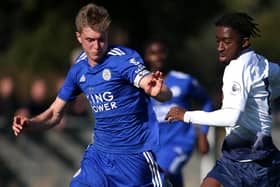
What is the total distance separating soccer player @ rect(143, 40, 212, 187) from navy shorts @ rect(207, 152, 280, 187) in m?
2.95

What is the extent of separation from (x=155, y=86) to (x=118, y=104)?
66 centimetres

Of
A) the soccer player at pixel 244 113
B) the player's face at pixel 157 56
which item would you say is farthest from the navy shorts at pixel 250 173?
the player's face at pixel 157 56

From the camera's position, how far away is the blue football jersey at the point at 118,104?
854cm

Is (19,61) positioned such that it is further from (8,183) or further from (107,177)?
(107,177)

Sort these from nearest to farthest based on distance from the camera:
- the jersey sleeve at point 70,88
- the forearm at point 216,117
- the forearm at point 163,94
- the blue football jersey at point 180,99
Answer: the forearm at point 216,117 → the forearm at point 163,94 → the jersey sleeve at point 70,88 → the blue football jersey at point 180,99

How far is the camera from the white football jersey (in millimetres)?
7977

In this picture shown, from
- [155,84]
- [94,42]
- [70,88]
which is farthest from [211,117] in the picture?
[70,88]

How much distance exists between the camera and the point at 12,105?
1465 cm

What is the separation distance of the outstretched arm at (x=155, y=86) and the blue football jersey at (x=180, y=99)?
314 centimetres

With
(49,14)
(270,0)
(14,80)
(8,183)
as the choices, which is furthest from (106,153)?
(270,0)

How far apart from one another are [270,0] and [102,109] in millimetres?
22393

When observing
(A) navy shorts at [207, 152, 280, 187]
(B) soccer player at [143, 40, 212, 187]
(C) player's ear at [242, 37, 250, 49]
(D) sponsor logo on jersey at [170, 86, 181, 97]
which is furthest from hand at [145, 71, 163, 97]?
(D) sponsor logo on jersey at [170, 86, 181, 97]

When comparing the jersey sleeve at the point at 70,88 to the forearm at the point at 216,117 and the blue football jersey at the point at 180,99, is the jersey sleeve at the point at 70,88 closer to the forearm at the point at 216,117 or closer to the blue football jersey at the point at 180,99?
the forearm at the point at 216,117

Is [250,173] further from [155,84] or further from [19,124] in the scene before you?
[19,124]
